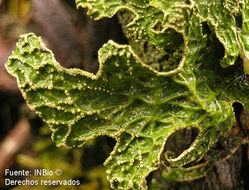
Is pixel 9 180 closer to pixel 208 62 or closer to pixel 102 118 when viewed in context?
pixel 102 118

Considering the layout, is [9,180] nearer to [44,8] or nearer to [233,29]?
[44,8]

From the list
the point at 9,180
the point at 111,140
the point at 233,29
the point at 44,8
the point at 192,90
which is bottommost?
the point at 9,180

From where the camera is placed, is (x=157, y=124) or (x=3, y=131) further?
(x=3, y=131)

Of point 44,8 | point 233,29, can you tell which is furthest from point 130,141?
point 44,8

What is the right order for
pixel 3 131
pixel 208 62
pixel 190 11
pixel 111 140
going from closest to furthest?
1. pixel 190 11
2. pixel 208 62
3. pixel 111 140
4. pixel 3 131

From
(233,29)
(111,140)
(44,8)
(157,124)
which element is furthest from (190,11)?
(111,140)

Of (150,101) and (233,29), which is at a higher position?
(233,29)

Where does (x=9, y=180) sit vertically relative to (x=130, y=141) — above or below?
below

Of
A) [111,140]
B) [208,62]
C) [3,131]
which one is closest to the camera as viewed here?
[208,62]

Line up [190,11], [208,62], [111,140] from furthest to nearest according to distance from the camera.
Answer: [111,140], [208,62], [190,11]
